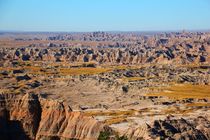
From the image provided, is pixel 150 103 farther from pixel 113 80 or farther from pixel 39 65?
pixel 39 65

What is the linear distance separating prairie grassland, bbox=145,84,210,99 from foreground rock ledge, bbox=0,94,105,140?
54.0 meters

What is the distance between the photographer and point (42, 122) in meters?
34.9

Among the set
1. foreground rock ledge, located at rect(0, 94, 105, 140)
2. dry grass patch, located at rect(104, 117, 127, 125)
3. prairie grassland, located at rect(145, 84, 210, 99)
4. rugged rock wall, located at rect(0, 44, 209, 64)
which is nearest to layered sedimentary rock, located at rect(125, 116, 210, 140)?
foreground rock ledge, located at rect(0, 94, 105, 140)

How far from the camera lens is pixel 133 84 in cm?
10281

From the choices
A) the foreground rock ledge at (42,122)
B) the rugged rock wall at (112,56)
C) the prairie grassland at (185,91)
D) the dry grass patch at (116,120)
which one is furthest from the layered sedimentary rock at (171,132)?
the rugged rock wall at (112,56)

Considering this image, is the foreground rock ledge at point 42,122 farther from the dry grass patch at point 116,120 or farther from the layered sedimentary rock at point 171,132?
the dry grass patch at point 116,120

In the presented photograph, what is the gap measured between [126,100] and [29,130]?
49.9m

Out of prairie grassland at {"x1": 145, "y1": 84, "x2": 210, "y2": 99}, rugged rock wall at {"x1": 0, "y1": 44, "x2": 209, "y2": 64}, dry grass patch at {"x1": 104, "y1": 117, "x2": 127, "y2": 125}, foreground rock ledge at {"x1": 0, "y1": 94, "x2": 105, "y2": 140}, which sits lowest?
rugged rock wall at {"x1": 0, "y1": 44, "x2": 209, "y2": 64}

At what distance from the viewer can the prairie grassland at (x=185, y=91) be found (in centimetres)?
8912

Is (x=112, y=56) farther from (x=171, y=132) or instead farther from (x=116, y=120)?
(x=171, y=132)

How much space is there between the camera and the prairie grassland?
8912 centimetres

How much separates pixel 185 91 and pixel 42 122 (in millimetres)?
64016

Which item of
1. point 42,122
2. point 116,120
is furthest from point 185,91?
Result: point 42,122

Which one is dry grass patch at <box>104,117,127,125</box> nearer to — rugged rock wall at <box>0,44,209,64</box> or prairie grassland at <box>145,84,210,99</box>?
prairie grassland at <box>145,84,210,99</box>
